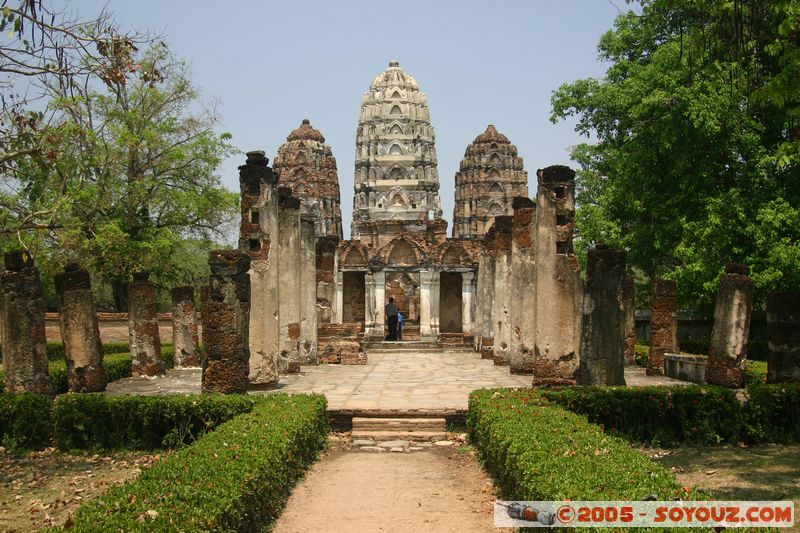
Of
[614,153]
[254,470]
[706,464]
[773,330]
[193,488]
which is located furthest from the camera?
[614,153]

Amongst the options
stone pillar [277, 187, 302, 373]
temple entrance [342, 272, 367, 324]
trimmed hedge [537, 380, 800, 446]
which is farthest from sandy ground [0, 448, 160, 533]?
temple entrance [342, 272, 367, 324]

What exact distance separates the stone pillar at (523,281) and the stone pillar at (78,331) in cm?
777

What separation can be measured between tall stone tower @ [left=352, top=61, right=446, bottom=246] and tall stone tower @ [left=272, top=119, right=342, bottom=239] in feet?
8.11

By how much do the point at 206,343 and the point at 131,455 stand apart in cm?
232

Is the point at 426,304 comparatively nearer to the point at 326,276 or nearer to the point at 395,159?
the point at 326,276

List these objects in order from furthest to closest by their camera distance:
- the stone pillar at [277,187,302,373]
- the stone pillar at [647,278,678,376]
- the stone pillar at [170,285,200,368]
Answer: the stone pillar at [170,285,200,368] → the stone pillar at [277,187,302,373] → the stone pillar at [647,278,678,376]

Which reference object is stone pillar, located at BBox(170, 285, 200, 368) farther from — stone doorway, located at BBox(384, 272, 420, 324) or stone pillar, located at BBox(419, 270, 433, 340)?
stone doorway, located at BBox(384, 272, 420, 324)

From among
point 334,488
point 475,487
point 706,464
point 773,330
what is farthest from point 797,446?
point 334,488

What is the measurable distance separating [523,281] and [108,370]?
816cm

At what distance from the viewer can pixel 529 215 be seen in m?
17.5

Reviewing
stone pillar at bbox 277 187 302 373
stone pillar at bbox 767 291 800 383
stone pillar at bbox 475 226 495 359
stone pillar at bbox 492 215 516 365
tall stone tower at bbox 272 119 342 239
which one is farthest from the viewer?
tall stone tower at bbox 272 119 342 239

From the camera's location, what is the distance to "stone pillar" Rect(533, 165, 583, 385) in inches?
591

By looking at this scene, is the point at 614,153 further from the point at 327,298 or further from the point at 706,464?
the point at 706,464

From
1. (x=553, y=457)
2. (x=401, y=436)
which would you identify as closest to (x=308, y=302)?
(x=401, y=436)
